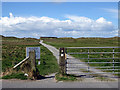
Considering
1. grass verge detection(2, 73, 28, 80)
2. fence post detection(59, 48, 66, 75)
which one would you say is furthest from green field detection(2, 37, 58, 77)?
fence post detection(59, 48, 66, 75)

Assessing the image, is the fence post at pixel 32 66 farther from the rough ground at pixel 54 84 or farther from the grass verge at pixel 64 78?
the grass verge at pixel 64 78

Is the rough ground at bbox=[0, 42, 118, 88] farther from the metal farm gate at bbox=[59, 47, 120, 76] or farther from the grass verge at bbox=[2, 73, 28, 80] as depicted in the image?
the metal farm gate at bbox=[59, 47, 120, 76]

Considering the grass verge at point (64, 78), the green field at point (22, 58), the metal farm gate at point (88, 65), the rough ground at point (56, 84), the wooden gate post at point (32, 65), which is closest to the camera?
the rough ground at point (56, 84)

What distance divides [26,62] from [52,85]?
184 cm

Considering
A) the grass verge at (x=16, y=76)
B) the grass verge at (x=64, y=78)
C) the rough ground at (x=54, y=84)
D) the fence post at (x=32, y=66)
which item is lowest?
the rough ground at (x=54, y=84)

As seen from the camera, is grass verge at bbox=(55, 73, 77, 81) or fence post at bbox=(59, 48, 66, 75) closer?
grass verge at bbox=(55, 73, 77, 81)

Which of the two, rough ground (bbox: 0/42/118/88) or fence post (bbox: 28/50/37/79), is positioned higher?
fence post (bbox: 28/50/37/79)

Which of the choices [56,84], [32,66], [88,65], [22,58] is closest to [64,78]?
[56,84]

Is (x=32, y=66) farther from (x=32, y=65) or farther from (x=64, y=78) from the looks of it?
(x=64, y=78)

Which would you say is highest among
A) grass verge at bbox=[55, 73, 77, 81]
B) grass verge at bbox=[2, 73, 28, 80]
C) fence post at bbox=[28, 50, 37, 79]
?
fence post at bbox=[28, 50, 37, 79]

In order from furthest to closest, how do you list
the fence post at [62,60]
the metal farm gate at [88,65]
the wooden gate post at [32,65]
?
the metal farm gate at [88,65]
the fence post at [62,60]
the wooden gate post at [32,65]

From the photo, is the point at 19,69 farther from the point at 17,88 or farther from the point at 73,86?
the point at 73,86

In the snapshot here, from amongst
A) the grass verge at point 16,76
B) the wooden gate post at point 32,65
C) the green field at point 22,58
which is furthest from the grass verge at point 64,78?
the green field at point 22,58

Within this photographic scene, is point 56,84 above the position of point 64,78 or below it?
below
